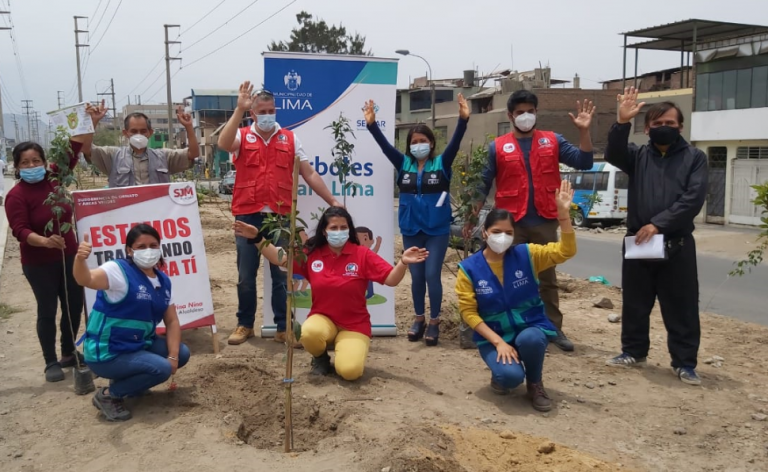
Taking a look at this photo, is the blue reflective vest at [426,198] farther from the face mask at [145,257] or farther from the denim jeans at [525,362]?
the face mask at [145,257]

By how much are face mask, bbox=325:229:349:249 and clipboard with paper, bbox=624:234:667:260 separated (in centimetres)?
208

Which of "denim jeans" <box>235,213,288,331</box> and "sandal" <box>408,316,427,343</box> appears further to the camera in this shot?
"sandal" <box>408,316,427,343</box>

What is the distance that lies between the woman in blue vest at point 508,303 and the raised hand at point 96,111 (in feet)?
10.0

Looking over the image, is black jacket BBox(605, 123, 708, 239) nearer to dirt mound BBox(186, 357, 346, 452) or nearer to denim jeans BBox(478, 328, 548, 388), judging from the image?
denim jeans BBox(478, 328, 548, 388)

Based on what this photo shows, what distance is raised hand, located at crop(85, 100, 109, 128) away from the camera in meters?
5.03

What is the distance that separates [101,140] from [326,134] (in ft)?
172

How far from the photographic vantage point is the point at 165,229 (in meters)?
5.57

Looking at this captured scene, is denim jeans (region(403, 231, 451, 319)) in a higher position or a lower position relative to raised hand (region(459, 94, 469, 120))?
lower

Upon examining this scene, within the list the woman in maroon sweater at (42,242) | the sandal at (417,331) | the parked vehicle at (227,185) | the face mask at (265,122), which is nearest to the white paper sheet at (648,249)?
the sandal at (417,331)

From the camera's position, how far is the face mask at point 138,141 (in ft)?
17.8

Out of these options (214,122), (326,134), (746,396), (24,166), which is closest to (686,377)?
(746,396)

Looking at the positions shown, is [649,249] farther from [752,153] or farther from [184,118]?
[752,153]

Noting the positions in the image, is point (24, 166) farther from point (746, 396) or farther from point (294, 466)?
Result: point (746, 396)

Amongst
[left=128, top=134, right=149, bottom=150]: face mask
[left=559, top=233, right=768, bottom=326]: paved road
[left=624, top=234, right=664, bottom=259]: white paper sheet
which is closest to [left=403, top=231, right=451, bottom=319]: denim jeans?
[left=624, top=234, right=664, bottom=259]: white paper sheet
